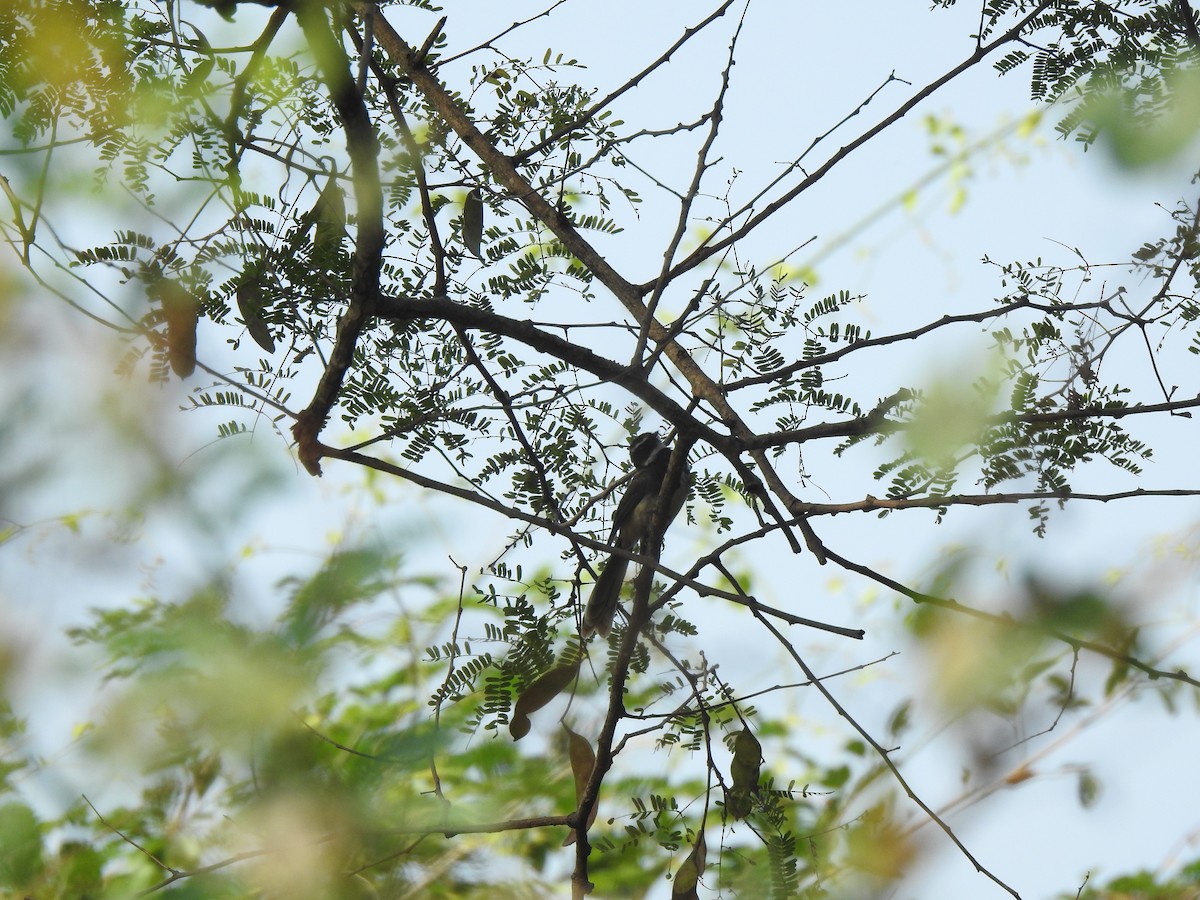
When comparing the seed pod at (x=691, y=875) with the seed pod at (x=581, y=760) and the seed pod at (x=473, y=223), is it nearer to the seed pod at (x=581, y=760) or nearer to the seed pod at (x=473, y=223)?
the seed pod at (x=581, y=760)

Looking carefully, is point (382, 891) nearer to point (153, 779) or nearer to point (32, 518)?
point (153, 779)

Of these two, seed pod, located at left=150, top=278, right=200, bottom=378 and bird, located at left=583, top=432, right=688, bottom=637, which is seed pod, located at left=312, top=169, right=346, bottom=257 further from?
bird, located at left=583, top=432, right=688, bottom=637

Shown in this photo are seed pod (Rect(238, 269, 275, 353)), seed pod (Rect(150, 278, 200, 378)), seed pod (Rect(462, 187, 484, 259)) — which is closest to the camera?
seed pod (Rect(150, 278, 200, 378))

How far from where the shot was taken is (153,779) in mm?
800

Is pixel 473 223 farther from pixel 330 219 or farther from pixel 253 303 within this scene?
pixel 253 303

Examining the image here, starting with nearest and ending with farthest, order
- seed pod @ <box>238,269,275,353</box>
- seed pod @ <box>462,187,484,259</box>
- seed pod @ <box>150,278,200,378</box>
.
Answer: seed pod @ <box>150,278,200,378</box> → seed pod @ <box>238,269,275,353</box> → seed pod @ <box>462,187,484,259</box>

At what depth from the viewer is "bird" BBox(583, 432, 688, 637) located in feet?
4.40

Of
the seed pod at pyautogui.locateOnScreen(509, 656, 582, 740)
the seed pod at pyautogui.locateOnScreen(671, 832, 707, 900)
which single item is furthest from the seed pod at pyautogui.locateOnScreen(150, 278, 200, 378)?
the seed pod at pyautogui.locateOnScreen(671, 832, 707, 900)

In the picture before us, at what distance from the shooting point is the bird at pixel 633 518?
1.34m

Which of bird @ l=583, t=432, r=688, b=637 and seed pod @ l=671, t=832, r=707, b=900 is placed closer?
seed pod @ l=671, t=832, r=707, b=900

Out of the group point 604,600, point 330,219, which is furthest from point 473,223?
point 604,600

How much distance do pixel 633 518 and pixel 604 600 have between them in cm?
12

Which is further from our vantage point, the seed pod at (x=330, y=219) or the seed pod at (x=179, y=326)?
the seed pod at (x=330, y=219)

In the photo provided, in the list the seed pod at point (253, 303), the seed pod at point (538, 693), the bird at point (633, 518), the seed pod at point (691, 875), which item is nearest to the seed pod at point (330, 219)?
the seed pod at point (253, 303)
